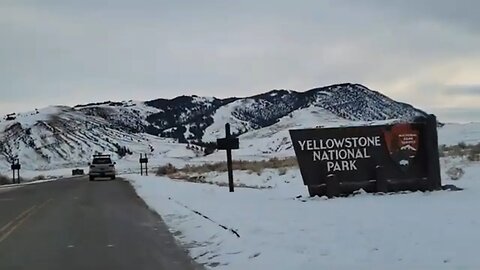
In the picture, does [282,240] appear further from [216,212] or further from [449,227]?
[216,212]

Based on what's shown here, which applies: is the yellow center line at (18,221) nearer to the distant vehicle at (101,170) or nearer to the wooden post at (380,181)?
the wooden post at (380,181)

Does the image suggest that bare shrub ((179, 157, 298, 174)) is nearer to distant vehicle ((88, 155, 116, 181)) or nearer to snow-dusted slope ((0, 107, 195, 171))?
distant vehicle ((88, 155, 116, 181))

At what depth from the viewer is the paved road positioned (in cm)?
1239

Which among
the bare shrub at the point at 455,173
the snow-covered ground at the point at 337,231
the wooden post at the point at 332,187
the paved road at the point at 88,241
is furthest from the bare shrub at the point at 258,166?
the snow-covered ground at the point at 337,231

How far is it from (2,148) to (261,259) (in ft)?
528

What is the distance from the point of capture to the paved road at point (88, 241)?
12391mm

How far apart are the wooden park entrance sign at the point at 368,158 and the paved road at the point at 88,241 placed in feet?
16.2

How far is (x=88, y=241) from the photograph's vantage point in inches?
608

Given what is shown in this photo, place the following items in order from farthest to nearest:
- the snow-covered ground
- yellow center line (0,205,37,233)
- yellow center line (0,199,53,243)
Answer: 1. yellow center line (0,205,37,233)
2. yellow center line (0,199,53,243)
3. the snow-covered ground

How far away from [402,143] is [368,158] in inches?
48.1

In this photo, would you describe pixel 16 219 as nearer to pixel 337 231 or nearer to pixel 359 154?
pixel 359 154

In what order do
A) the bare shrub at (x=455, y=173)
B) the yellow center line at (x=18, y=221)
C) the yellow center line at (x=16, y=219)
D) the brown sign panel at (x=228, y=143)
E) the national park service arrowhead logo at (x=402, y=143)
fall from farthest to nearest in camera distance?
the brown sign panel at (x=228, y=143), the bare shrub at (x=455, y=173), the national park service arrowhead logo at (x=402, y=143), the yellow center line at (x=16, y=219), the yellow center line at (x=18, y=221)

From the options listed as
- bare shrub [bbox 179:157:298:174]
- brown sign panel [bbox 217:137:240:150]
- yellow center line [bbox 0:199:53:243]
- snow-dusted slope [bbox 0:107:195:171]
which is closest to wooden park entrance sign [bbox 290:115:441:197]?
brown sign panel [bbox 217:137:240:150]

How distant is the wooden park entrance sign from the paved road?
495 centimetres
